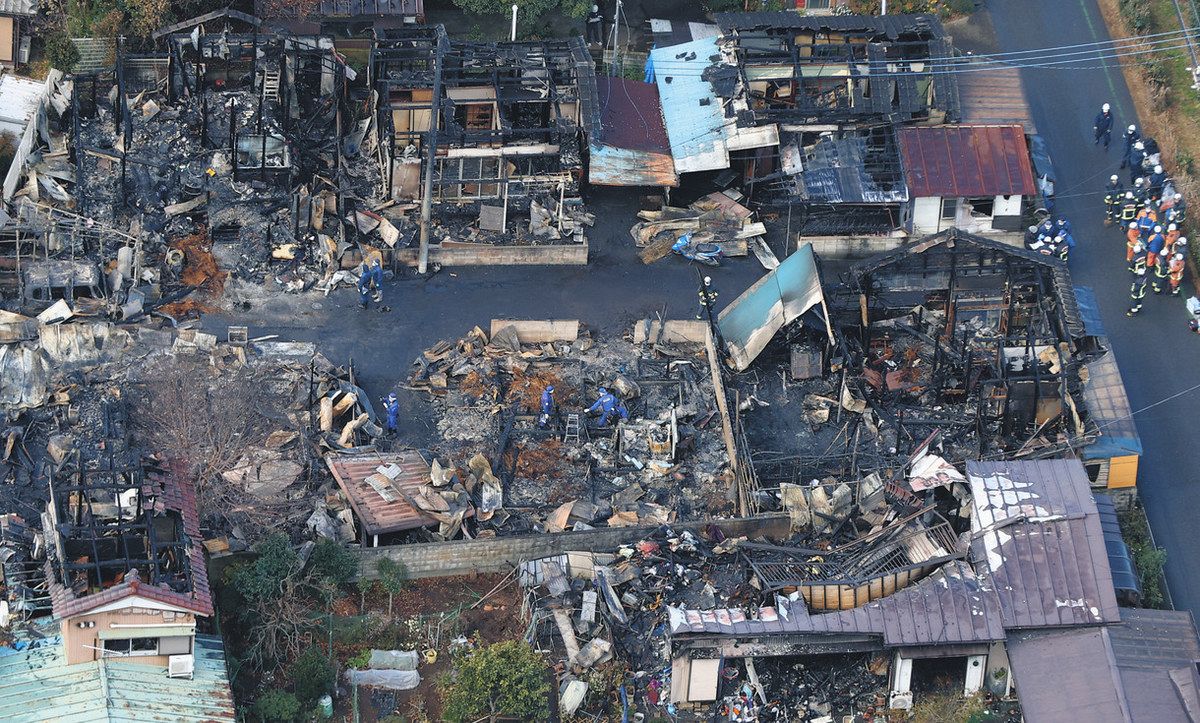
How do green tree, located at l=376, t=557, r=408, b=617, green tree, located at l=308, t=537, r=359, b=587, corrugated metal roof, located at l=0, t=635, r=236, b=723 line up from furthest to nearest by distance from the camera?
green tree, located at l=376, t=557, r=408, b=617 < green tree, located at l=308, t=537, r=359, b=587 < corrugated metal roof, located at l=0, t=635, r=236, b=723

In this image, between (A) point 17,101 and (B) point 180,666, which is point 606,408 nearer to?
(B) point 180,666

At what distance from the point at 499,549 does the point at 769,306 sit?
12.5m

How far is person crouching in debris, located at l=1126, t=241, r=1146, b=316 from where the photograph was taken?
71.1 meters

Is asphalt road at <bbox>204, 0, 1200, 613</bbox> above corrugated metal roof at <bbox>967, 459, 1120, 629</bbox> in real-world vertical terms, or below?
above

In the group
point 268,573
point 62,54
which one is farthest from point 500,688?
point 62,54

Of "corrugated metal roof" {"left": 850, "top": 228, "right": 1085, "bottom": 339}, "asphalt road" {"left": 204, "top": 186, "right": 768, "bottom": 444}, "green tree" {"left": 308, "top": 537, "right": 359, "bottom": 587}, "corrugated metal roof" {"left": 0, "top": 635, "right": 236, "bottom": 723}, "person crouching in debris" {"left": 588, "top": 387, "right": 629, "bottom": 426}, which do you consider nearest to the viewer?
"corrugated metal roof" {"left": 0, "top": 635, "right": 236, "bottom": 723}

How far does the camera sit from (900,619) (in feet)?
197

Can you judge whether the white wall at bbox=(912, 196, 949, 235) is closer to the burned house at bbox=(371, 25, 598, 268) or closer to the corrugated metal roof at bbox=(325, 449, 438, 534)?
the burned house at bbox=(371, 25, 598, 268)

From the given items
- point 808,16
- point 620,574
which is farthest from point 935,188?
point 620,574

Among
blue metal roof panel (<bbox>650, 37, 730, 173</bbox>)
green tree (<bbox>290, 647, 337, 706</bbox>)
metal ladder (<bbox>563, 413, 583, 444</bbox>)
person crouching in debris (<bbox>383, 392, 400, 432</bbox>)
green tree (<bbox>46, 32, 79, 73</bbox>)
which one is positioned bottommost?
green tree (<bbox>290, 647, 337, 706</bbox>)

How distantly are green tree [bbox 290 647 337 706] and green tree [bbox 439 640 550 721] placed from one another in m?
3.34

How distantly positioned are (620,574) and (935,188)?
1908cm

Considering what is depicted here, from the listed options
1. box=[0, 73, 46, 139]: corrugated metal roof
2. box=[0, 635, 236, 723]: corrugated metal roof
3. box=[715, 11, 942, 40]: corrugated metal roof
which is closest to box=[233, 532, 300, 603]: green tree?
box=[0, 635, 236, 723]: corrugated metal roof

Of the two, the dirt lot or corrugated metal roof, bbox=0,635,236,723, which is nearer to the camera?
corrugated metal roof, bbox=0,635,236,723
